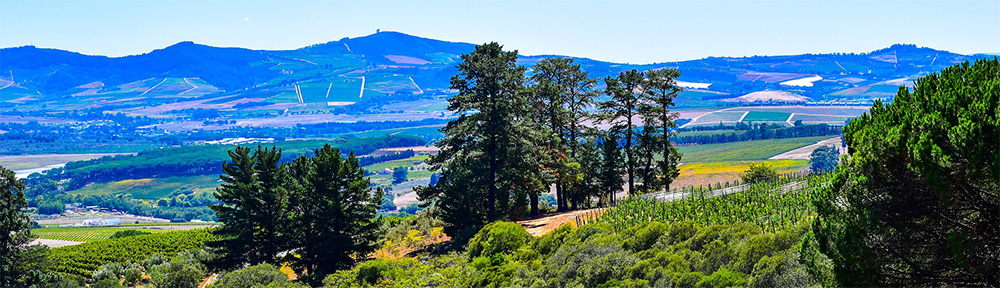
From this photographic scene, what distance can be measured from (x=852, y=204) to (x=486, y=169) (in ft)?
79.8

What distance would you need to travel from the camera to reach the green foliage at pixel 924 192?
9.70m

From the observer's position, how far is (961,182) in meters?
9.96

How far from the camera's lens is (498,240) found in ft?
86.3

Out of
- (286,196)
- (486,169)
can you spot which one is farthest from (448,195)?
(286,196)

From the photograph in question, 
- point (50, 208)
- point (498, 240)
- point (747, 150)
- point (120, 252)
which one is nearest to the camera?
point (498, 240)

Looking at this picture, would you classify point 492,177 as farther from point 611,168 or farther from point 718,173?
point 718,173

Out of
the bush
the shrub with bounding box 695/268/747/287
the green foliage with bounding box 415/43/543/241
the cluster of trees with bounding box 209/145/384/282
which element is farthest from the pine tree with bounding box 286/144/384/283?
the shrub with bounding box 695/268/747/287

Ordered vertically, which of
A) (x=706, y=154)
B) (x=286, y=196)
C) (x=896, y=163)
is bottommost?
(x=706, y=154)

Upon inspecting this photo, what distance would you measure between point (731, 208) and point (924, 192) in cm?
1408

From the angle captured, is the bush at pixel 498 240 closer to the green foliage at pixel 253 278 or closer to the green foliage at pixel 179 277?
the green foliage at pixel 253 278

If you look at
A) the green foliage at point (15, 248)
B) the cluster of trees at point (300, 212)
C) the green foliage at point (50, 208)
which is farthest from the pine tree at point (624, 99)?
the green foliage at point (50, 208)

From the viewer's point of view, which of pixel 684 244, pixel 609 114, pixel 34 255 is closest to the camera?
pixel 684 244

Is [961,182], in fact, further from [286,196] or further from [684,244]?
[286,196]

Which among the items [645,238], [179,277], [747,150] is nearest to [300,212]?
[179,277]
